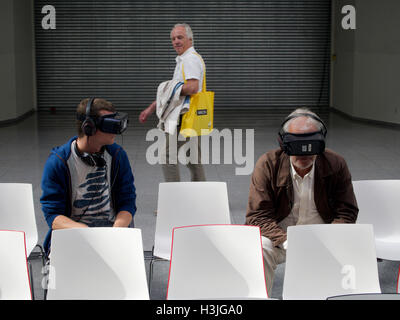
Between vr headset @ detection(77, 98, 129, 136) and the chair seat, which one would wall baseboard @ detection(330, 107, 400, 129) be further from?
vr headset @ detection(77, 98, 129, 136)

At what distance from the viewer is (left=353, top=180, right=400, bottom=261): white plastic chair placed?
4414 mm

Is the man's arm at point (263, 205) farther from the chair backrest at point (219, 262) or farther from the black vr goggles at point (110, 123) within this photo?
the black vr goggles at point (110, 123)

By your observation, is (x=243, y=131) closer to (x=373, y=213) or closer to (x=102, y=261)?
(x=373, y=213)

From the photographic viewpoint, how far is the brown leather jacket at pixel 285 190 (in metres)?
3.72

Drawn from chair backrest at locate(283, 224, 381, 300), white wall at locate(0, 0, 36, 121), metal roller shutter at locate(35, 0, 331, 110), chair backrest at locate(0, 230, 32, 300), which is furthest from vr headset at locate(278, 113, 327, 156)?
metal roller shutter at locate(35, 0, 331, 110)

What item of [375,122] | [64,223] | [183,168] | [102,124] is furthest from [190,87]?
[375,122]

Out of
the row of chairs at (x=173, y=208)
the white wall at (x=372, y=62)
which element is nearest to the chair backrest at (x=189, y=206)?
the row of chairs at (x=173, y=208)

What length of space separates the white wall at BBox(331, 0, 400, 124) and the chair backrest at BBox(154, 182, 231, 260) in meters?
8.76

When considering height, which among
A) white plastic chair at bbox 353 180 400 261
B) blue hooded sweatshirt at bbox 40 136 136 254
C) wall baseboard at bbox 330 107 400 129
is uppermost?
blue hooded sweatshirt at bbox 40 136 136 254

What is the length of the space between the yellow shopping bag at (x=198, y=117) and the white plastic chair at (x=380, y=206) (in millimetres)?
1781

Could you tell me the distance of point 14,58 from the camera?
13.1 metres

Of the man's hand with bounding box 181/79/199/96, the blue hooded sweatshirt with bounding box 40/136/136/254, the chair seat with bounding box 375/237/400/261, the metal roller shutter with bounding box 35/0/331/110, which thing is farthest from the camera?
the metal roller shutter with bounding box 35/0/331/110

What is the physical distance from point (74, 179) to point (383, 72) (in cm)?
1008
